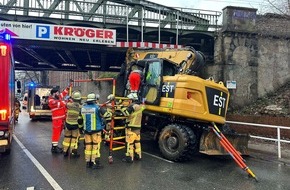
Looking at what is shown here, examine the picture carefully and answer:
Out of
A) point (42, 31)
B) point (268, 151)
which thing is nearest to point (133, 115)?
point (268, 151)

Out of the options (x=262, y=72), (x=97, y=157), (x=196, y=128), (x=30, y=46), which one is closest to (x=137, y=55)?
(x=196, y=128)

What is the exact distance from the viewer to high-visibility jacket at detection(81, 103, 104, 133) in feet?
24.2

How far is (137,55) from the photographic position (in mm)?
10695

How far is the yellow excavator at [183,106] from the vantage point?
26.6ft

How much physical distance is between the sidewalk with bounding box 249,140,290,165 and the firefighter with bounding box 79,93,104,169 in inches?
181

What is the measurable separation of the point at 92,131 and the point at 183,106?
2369 millimetres

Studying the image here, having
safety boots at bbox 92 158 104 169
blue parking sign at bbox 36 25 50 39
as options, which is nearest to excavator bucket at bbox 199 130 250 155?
safety boots at bbox 92 158 104 169

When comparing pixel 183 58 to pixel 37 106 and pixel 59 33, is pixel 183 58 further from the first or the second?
pixel 37 106

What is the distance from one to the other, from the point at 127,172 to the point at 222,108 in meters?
3.44

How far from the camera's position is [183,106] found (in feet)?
26.5

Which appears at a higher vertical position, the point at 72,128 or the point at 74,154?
the point at 72,128

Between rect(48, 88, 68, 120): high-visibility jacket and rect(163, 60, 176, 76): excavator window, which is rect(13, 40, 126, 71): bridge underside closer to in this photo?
rect(48, 88, 68, 120): high-visibility jacket

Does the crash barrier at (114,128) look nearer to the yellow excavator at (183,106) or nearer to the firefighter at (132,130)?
the firefighter at (132,130)

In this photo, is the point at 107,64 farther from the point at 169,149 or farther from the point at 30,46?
the point at 169,149
